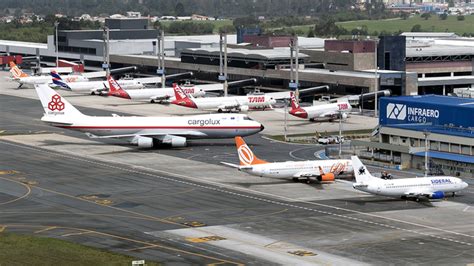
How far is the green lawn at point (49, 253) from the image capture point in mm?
103812

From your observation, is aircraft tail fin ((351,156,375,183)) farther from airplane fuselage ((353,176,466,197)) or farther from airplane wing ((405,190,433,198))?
airplane wing ((405,190,433,198))

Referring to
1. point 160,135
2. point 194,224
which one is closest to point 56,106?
point 160,135

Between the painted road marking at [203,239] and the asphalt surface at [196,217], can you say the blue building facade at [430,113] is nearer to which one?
the asphalt surface at [196,217]

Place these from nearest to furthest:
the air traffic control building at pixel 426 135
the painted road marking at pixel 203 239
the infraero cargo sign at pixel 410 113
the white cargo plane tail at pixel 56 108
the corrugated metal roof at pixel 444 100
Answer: the painted road marking at pixel 203 239 → the air traffic control building at pixel 426 135 → the corrugated metal roof at pixel 444 100 → the infraero cargo sign at pixel 410 113 → the white cargo plane tail at pixel 56 108

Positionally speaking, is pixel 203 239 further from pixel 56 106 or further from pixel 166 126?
pixel 56 106

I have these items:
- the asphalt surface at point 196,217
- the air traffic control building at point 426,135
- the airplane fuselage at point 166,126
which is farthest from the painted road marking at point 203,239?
the airplane fuselage at point 166,126

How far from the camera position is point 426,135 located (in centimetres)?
15225

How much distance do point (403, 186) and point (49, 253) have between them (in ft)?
146

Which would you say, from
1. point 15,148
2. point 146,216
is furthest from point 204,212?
point 15,148

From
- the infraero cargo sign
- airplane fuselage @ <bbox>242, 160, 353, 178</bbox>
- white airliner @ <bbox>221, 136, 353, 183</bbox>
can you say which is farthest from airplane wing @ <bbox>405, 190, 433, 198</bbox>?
the infraero cargo sign

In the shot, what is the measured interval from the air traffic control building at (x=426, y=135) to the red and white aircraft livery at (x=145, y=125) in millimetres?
21310

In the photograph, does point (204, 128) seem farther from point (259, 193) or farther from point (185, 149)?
point (259, 193)

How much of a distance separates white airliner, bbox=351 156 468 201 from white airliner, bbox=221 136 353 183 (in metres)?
13.6

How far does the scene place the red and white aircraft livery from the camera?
177875 millimetres
